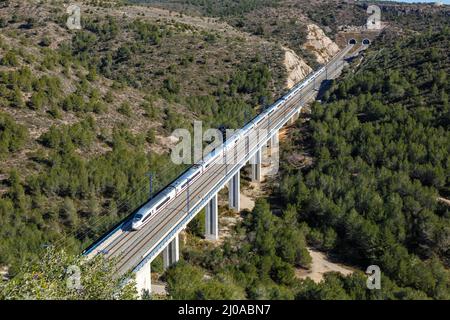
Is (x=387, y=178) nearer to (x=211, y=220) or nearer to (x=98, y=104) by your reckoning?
(x=211, y=220)

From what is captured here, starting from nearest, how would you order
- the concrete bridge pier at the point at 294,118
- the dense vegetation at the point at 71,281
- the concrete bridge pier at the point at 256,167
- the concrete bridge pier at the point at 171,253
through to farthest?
the dense vegetation at the point at 71,281 → the concrete bridge pier at the point at 171,253 → the concrete bridge pier at the point at 256,167 → the concrete bridge pier at the point at 294,118

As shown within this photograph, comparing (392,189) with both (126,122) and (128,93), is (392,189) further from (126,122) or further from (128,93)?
(128,93)

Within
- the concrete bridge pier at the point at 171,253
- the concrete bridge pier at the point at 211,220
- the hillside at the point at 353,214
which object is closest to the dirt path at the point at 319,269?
the hillside at the point at 353,214

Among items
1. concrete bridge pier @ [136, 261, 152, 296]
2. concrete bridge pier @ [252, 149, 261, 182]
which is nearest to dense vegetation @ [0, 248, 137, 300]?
concrete bridge pier @ [136, 261, 152, 296]

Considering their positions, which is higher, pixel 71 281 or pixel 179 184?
pixel 71 281

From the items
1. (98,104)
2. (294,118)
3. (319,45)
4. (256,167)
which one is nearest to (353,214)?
(256,167)

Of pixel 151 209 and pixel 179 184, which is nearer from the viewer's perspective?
pixel 151 209

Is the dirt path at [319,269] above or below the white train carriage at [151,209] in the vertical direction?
below

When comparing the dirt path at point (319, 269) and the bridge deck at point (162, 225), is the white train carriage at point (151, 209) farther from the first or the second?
the dirt path at point (319, 269)
